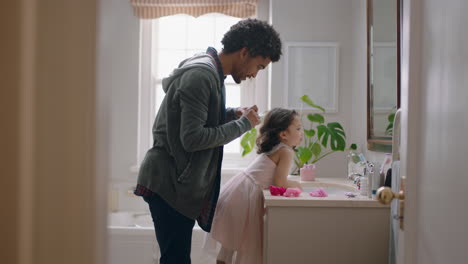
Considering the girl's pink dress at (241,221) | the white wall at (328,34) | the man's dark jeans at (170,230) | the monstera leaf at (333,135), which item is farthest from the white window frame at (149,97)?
the man's dark jeans at (170,230)

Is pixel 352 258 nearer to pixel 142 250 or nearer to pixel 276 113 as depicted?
pixel 276 113

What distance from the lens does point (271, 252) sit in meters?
2.04

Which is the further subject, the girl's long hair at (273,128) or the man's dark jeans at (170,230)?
the girl's long hair at (273,128)

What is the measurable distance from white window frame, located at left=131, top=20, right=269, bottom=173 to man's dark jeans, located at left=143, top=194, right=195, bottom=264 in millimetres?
2496

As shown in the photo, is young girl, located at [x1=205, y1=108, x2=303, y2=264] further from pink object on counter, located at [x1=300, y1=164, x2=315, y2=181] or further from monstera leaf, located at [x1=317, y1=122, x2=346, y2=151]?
monstera leaf, located at [x1=317, y1=122, x2=346, y2=151]

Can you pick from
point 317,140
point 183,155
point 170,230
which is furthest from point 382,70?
point 170,230

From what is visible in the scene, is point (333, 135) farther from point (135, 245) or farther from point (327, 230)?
point (135, 245)

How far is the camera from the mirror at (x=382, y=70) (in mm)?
2316

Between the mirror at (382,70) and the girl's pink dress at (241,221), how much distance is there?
742mm

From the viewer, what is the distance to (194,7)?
409 centimetres

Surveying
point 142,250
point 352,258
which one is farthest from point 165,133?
point 142,250

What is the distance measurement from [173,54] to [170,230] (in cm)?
291

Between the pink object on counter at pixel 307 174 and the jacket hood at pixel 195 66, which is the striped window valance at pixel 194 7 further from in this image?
the jacket hood at pixel 195 66

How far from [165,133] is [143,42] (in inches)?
107
